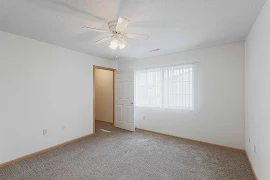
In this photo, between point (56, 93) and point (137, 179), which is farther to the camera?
point (56, 93)

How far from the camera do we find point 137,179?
2.03 m

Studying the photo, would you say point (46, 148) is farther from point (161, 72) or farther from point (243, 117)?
point (243, 117)

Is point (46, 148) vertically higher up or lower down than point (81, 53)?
lower down

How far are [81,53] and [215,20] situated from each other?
10.6 ft

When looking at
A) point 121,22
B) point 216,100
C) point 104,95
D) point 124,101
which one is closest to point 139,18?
point 121,22

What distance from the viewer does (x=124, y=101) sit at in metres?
4.67

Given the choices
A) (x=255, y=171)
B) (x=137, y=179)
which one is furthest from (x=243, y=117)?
(x=137, y=179)

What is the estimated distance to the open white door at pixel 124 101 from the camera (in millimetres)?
4461

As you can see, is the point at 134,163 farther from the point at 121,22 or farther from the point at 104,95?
the point at 104,95

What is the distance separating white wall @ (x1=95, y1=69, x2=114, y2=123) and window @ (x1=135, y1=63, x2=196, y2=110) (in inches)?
49.2

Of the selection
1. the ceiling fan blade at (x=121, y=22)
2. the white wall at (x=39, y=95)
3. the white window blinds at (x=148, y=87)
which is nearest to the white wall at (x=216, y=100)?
the white window blinds at (x=148, y=87)

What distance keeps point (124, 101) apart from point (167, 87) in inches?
61.7

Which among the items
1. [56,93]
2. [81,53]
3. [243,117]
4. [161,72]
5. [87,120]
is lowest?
[87,120]

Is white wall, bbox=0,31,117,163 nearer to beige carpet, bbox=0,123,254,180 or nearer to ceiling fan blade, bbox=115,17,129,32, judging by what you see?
beige carpet, bbox=0,123,254,180
